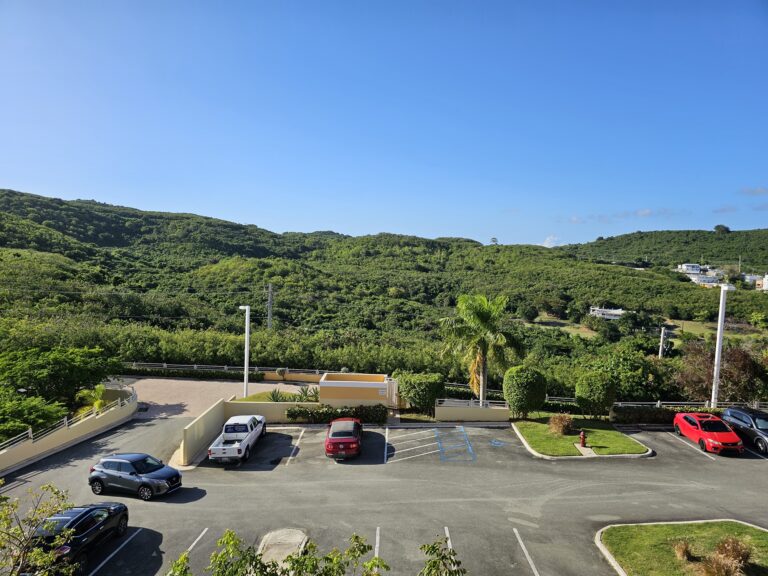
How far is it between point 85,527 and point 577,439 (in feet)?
56.8

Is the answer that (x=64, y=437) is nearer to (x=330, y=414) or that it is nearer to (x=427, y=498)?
(x=330, y=414)

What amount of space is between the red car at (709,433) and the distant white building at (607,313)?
43.8 meters

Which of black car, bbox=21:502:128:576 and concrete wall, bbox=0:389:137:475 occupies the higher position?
black car, bbox=21:502:128:576

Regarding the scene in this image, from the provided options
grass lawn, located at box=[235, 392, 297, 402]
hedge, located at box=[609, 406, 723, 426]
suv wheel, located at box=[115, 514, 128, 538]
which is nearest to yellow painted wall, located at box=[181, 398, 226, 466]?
grass lawn, located at box=[235, 392, 297, 402]

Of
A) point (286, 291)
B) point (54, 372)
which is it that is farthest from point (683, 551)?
point (286, 291)

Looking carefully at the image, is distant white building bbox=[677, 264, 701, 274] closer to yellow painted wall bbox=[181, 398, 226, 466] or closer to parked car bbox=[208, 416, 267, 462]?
Answer: parked car bbox=[208, 416, 267, 462]

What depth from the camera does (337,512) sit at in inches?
541

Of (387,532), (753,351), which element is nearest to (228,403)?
(387,532)

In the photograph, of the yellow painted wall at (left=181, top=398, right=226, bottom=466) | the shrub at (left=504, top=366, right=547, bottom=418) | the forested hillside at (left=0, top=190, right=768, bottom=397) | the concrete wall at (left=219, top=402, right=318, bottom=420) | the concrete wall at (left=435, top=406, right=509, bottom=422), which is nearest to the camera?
the yellow painted wall at (left=181, top=398, right=226, bottom=466)

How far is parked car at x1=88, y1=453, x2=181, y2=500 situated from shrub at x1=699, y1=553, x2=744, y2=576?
14.4 meters

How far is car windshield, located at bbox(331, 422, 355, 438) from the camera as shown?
59.8ft

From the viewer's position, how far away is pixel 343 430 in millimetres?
18531

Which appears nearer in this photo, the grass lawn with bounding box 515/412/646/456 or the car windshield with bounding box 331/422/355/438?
the car windshield with bounding box 331/422/355/438

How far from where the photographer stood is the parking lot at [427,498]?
38.7ft
